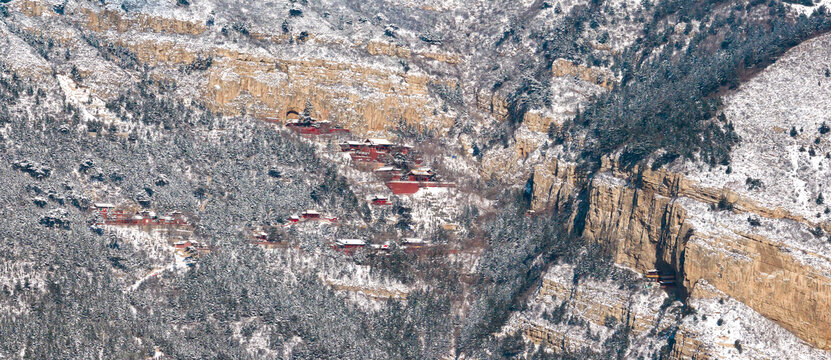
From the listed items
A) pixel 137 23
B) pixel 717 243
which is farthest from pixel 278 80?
pixel 717 243

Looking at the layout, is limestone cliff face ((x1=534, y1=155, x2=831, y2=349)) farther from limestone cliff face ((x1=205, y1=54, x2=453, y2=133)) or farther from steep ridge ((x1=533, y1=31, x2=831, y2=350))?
limestone cliff face ((x1=205, y1=54, x2=453, y2=133))

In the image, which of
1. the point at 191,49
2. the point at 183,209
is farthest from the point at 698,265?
the point at 191,49

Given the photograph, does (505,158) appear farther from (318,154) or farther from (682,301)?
(682,301)

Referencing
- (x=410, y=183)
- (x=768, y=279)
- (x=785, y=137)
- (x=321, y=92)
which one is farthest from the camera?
(x=321, y=92)

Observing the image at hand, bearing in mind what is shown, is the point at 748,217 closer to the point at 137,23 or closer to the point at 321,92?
the point at 321,92

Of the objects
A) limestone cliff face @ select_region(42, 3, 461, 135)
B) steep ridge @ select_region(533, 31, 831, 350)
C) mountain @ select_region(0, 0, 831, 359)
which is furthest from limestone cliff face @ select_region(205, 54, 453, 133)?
steep ridge @ select_region(533, 31, 831, 350)

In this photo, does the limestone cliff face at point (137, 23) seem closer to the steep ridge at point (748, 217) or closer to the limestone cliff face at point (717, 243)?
the steep ridge at point (748, 217)
